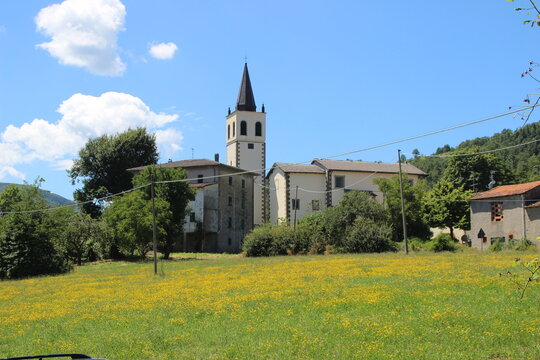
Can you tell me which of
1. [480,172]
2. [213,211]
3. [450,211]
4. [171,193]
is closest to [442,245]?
[450,211]

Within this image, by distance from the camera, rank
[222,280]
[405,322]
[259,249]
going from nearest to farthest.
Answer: [405,322] < [222,280] < [259,249]

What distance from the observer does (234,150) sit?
280 ft

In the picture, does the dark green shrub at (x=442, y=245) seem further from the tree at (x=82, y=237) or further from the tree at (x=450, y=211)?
the tree at (x=82, y=237)

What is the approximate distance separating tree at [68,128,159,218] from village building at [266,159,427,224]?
76.3 feet

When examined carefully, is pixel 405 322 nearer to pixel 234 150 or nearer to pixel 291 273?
pixel 291 273

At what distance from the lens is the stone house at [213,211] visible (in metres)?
68.1

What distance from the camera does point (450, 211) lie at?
222ft

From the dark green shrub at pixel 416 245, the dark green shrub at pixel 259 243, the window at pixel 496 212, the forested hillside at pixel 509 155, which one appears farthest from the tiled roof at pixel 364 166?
the dark green shrub at pixel 259 243

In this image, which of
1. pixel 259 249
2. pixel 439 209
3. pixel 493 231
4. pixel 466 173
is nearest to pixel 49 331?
pixel 259 249

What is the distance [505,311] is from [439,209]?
55449mm

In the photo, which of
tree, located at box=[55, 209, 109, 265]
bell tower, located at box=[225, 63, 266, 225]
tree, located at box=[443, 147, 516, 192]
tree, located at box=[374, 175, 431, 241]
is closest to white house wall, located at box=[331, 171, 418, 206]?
tree, located at box=[374, 175, 431, 241]

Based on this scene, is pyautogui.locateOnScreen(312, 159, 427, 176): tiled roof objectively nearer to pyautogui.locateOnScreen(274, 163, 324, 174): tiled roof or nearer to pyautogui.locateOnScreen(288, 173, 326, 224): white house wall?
pyautogui.locateOnScreen(274, 163, 324, 174): tiled roof

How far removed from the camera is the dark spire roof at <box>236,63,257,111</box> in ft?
287

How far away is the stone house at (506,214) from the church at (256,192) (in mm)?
17709
